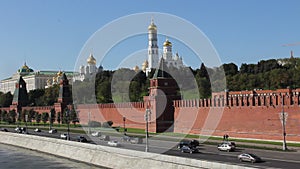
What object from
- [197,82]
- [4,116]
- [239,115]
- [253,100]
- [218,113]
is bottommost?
A: [4,116]

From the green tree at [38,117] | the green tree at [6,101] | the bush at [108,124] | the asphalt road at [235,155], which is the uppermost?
the green tree at [6,101]

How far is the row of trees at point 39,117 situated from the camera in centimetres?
4688

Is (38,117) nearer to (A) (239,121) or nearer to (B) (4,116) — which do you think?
(B) (4,116)

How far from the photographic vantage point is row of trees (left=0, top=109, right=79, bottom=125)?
154 ft

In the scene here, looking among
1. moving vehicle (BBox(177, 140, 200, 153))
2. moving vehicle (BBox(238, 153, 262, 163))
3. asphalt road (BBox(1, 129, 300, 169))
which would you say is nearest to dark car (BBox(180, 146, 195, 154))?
moving vehicle (BBox(177, 140, 200, 153))

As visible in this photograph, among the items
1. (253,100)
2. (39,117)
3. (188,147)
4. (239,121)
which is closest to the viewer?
(188,147)

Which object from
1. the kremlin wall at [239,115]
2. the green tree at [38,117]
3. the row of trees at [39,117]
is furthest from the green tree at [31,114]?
the kremlin wall at [239,115]

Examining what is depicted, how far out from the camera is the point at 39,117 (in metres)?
55.9

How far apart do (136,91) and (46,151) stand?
22688 mm

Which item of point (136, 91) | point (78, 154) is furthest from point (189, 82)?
point (78, 154)

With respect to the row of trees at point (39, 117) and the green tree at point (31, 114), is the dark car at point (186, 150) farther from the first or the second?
the green tree at point (31, 114)

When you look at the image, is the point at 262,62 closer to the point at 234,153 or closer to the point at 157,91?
the point at 157,91

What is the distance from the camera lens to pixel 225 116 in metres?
30.6

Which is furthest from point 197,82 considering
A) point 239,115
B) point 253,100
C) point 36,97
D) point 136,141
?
point 36,97
